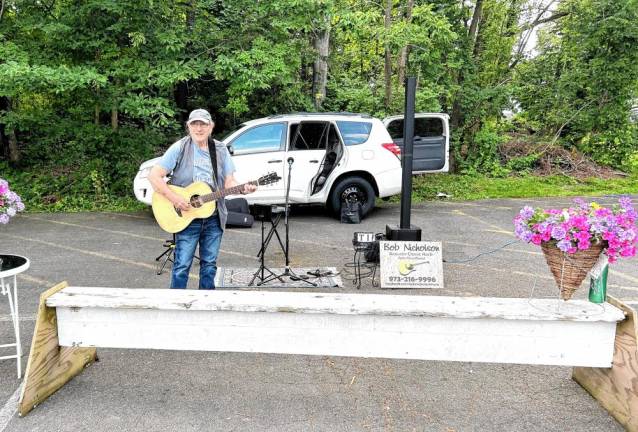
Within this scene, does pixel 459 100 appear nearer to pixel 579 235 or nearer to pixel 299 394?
pixel 579 235

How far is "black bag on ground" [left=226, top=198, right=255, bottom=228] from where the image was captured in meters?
6.90

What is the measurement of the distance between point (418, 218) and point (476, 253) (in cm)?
220

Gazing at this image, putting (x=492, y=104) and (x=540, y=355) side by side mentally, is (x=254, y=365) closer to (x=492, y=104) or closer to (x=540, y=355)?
(x=540, y=355)

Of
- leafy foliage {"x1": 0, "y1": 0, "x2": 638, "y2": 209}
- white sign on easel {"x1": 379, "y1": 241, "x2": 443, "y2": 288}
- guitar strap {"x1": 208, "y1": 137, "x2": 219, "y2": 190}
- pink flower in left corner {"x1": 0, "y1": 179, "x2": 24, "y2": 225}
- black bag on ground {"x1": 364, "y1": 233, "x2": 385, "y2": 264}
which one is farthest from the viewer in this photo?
leafy foliage {"x1": 0, "y1": 0, "x2": 638, "y2": 209}

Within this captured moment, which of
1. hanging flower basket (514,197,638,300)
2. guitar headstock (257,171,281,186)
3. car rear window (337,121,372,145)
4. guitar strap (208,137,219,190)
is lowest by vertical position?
hanging flower basket (514,197,638,300)

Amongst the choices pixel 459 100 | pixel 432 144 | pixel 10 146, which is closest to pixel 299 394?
pixel 432 144

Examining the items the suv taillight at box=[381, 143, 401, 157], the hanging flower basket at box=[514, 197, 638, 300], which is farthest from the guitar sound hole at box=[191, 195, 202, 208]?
the suv taillight at box=[381, 143, 401, 157]

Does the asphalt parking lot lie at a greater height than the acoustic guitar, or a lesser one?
lesser

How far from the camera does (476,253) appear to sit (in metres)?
6.09

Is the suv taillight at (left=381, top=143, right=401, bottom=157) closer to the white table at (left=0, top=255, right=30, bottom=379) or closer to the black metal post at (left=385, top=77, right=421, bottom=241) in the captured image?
the black metal post at (left=385, top=77, right=421, bottom=241)

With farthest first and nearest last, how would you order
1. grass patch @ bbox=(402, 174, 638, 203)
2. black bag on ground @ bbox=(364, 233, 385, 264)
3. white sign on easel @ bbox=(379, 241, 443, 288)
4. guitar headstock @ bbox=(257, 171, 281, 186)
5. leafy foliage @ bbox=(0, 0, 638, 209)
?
grass patch @ bbox=(402, 174, 638, 203), leafy foliage @ bbox=(0, 0, 638, 209), black bag on ground @ bbox=(364, 233, 385, 264), white sign on easel @ bbox=(379, 241, 443, 288), guitar headstock @ bbox=(257, 171, 281, 186)

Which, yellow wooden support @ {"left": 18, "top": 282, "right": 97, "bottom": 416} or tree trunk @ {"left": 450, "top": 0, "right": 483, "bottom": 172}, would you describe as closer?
yellow wooden support @ {"left": 18, "top": 282, "right": 97, "bottom": 416}

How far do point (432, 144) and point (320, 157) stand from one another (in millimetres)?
2485

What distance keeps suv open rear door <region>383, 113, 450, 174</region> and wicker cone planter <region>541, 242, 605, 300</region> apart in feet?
20.9
